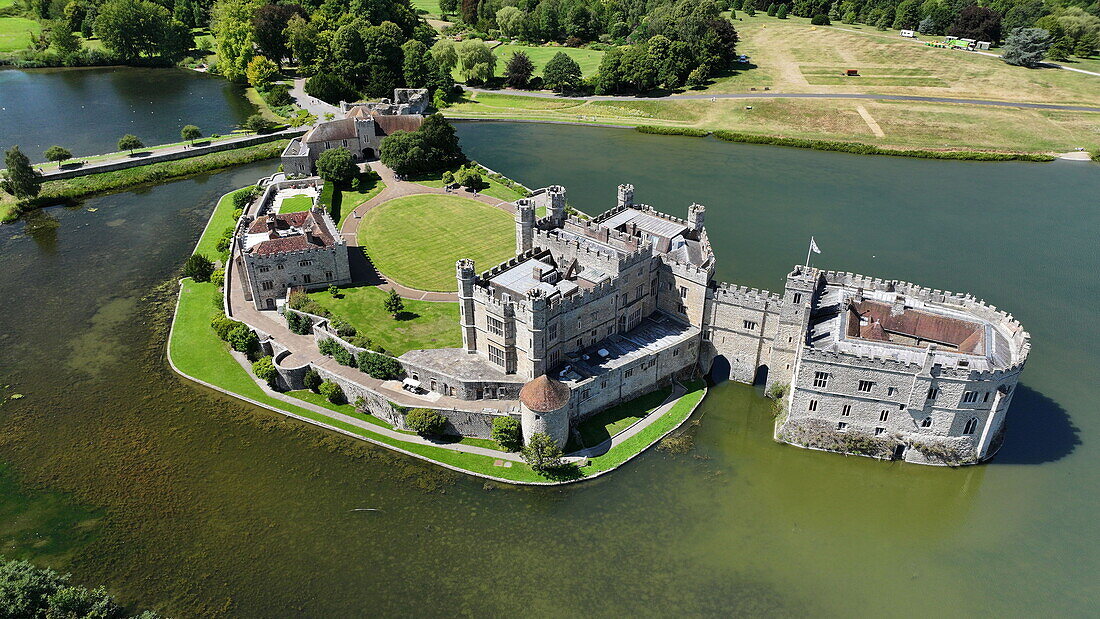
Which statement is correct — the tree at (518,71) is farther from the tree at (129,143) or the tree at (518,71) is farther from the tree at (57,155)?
the tree at (57,155)

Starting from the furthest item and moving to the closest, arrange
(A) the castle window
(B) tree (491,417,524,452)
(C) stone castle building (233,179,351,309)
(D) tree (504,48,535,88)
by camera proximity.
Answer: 1. (D) tree (504,48,535,88)
2. (C) stone castle building (233,179,351,309)
3. (A) the castle window
4. (B) tree (491,417,524,452)

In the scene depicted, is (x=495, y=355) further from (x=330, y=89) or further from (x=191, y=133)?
(x=330, y=89)

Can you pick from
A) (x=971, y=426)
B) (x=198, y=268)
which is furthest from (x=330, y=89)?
(x=971, y=426)

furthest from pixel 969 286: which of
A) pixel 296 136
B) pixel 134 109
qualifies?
pixel 134 109

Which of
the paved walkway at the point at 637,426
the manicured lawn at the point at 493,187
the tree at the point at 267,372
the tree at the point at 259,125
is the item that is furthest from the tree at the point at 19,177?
the paved walkway at the point at 637,426

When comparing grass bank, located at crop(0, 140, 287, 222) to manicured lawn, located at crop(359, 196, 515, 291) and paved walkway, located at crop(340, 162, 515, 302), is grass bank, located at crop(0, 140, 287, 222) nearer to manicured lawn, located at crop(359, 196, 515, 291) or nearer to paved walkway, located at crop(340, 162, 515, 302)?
paved walkway, located at crop(340, 162, 515, 302)

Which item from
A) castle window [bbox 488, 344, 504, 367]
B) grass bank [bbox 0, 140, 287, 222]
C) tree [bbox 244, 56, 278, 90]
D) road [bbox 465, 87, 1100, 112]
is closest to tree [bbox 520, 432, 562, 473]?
castle window [bbox 488, 344, 504, 367]

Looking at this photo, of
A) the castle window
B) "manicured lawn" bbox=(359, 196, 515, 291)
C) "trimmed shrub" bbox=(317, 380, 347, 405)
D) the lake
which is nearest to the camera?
the castle window
